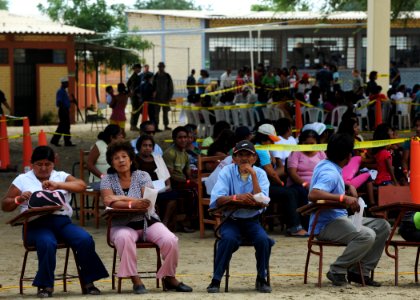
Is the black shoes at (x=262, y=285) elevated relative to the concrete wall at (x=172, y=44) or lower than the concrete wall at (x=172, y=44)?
lower

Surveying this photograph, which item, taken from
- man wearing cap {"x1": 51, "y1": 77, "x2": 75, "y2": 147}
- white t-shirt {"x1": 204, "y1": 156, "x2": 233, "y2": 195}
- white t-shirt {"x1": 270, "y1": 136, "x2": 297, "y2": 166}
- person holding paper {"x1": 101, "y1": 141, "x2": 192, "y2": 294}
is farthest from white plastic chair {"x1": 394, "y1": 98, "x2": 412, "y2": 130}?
person holding paper {"x1": 101, "y1": 141, "x2": 192, "y2": 294}

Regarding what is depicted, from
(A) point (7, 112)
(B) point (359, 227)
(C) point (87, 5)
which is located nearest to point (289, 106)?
(A) point (7, 112)

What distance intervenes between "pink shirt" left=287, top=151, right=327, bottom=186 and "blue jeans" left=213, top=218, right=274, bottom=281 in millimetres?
3871

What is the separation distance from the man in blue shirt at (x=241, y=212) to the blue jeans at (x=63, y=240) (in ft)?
3.16

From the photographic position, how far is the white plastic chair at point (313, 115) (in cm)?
2322

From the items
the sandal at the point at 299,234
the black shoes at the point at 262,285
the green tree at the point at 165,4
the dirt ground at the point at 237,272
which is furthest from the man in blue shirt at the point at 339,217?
the green tree at the point at 165,4

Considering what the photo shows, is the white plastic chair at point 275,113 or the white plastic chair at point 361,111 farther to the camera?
the white plastic chair at point 361,111

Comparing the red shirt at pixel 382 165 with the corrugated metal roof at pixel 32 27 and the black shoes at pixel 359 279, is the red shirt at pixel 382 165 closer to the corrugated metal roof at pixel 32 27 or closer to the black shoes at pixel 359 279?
the black shoes at pixel 359 279

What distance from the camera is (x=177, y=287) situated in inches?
364

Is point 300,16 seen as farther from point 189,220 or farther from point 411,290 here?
point 411,290

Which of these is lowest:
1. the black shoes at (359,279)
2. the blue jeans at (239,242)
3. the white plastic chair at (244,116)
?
the black shoes at (359,279)

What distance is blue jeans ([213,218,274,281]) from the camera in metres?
9.23

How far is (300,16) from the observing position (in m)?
44.1

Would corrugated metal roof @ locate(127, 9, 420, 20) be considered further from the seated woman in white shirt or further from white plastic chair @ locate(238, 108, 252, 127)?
the seated woman in white shirt
